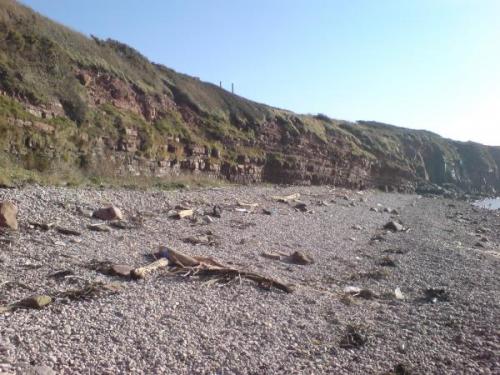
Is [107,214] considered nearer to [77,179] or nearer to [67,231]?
[67,231]

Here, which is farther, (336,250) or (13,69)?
(13,69)

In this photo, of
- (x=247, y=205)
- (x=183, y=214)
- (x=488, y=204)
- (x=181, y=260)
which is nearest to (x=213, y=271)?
(x=181, y=260)

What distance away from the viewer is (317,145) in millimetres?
48406

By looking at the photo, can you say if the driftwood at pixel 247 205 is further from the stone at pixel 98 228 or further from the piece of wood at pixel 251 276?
the piece of wood at pixel 251 276

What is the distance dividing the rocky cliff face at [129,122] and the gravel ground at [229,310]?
19.3 ft

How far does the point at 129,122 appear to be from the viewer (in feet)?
82.4

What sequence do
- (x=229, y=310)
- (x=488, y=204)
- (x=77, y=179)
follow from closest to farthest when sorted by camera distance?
(x=229, y=310) < (x=77, y=179) < (x=488, y=204)

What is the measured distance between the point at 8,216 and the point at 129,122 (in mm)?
16470

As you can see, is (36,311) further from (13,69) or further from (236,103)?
(236,103)

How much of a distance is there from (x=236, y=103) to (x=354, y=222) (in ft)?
71.7

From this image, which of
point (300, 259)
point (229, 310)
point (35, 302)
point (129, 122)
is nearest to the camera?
point (35, 302)

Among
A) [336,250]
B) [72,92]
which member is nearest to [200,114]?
[72,92]

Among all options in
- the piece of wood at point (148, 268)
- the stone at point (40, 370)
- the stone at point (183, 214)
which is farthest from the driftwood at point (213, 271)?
the stone at point (183, 214)

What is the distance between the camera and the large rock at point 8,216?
9.21m
